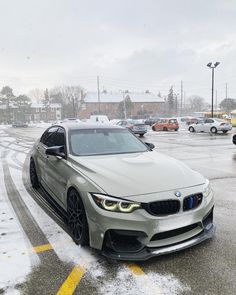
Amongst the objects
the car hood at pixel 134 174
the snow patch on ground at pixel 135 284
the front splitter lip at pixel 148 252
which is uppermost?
the car hood at pixel 134 174

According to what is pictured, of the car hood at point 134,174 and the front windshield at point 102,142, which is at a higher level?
the front windshield at point 102,142

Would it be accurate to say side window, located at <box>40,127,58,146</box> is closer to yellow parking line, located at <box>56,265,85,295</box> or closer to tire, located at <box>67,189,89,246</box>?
tire, located at <box>67,189,89,246</box>

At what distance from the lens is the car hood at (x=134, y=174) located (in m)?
3.23

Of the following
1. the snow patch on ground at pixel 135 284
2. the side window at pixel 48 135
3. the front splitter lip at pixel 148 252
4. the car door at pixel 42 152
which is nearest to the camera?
the snow patch on ground at pixel 135 284

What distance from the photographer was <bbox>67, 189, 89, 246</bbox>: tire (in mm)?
3418

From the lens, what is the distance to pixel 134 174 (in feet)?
11.5

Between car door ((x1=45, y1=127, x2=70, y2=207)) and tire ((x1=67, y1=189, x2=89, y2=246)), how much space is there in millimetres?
346

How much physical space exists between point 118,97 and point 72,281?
9986cm

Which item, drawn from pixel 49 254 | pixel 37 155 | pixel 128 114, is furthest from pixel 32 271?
pixel 128 114

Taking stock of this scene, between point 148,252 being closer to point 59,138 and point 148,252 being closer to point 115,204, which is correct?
point 115,204

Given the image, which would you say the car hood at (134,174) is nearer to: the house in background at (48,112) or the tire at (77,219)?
the tire at (77,219)

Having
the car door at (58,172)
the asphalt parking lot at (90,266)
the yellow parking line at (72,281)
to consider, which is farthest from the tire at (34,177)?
the yellow parking line at (72,281)

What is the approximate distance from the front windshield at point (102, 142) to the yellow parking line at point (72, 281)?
1.73 metres

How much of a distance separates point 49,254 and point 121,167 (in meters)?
1.38
